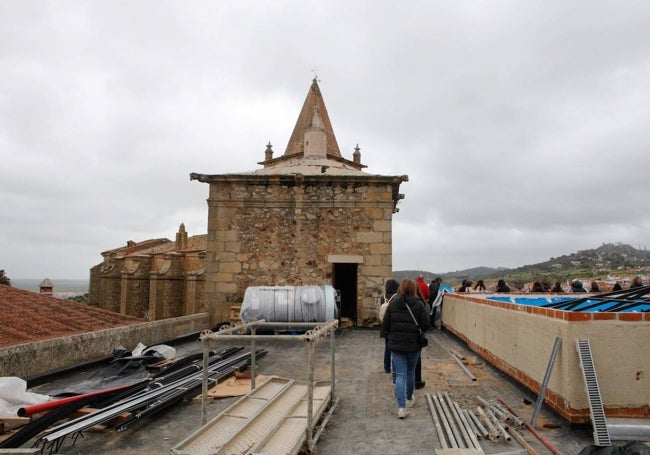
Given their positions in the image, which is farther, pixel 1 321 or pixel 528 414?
pixel 1 321

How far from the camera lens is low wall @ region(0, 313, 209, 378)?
563 centimetres

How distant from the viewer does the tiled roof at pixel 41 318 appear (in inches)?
296

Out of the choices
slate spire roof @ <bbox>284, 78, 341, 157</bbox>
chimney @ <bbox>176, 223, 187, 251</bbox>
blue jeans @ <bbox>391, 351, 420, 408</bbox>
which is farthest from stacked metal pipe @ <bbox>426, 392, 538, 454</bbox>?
chimney @ <bbox>176, 223, 187, 251</bbox>

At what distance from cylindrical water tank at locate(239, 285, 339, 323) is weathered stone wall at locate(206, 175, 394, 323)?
6.51 ft

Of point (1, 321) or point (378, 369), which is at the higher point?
point (1, 321)

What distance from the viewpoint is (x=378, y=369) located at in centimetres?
718

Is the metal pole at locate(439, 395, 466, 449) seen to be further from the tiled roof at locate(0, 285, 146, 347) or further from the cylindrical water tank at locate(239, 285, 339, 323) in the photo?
the tiled roof at locate(0, 285, 146, 347)

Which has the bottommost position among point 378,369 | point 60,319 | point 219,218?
point 378,369

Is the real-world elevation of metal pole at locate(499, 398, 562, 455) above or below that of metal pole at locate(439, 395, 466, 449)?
above

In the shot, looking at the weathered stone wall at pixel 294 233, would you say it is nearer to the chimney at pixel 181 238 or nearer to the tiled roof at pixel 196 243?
the tiled roof at pixel 196 243

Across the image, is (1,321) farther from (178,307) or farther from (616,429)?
(178,307)

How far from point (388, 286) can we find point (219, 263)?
6885 millimetres

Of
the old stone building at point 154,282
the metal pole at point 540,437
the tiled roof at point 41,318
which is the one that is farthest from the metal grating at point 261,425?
the old stone building at point 154,282

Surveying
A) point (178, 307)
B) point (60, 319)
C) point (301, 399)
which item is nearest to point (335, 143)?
point (60, 319)
